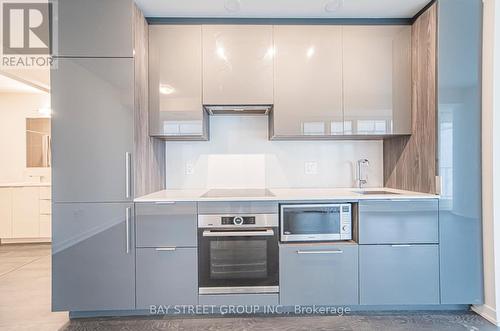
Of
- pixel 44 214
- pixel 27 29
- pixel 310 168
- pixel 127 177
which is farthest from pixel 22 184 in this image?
pixel 310 168

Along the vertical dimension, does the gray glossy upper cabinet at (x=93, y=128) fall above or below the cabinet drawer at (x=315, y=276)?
above

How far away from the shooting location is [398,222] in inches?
76.9

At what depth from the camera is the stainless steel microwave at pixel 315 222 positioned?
1.97 m

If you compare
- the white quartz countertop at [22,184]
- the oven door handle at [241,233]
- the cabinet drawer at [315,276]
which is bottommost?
the cabinet drawer at [315,276]

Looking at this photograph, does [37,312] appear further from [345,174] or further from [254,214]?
[345,174]

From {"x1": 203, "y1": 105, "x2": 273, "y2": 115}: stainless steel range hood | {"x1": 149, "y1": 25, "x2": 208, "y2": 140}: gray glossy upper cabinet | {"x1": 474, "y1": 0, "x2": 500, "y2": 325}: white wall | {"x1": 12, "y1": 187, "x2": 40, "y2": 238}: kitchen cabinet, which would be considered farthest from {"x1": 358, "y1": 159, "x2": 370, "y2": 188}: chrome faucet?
{"x1": 12, "y1": 187, "x2": 40, "y2": 238}: kitchen cabinet

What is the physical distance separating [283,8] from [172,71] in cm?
99

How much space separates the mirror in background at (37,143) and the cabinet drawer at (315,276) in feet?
14.4

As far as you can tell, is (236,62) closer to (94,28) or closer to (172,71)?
(172,71)

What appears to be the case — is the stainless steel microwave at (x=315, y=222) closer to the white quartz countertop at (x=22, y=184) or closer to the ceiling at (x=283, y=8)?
the ceiling at (x=283, y=8)

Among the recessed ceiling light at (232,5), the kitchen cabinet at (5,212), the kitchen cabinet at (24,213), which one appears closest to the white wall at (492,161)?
the recessed ceiling light at (232,5)

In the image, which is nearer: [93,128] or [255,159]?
[93,128]

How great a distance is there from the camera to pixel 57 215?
1.89 m

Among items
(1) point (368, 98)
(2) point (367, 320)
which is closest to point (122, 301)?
(2) point (367, 320)
